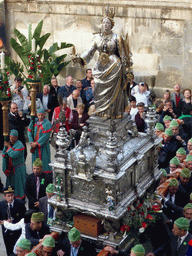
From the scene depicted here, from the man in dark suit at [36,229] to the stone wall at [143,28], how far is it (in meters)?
9.20

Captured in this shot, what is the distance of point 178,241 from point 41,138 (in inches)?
175

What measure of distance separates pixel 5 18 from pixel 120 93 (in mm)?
11850

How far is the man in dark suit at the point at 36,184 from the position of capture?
10.7 m

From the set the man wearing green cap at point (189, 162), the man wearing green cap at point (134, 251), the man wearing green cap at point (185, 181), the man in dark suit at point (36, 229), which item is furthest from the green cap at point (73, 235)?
the man wearing green cap at point (189, 162)

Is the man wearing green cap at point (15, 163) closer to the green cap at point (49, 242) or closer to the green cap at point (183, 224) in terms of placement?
the green cap at point (49, 242)

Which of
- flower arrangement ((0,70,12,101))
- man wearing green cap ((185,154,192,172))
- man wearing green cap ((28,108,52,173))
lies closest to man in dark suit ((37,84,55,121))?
man wearing green cap ((28,108,52,173))

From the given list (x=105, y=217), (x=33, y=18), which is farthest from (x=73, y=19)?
(x=105, y=217)

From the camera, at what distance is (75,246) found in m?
8.54

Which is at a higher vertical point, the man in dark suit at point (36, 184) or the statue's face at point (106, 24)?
the statue's face at point (106, 24)

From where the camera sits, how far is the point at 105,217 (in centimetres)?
834

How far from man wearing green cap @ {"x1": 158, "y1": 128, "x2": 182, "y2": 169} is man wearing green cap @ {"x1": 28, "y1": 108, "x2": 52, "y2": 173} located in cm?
259

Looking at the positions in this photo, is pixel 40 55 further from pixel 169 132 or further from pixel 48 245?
pixel 48 245

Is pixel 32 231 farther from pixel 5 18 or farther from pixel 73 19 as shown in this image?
pixel 5 18

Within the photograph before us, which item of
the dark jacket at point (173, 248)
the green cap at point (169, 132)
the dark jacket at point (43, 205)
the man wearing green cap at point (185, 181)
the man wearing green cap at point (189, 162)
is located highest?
the green cap at point (169, 132)
